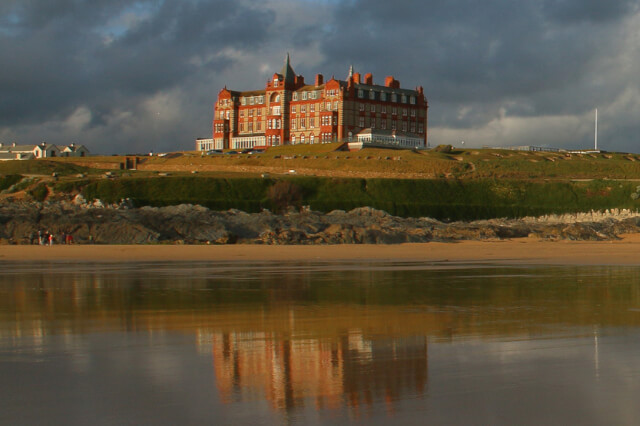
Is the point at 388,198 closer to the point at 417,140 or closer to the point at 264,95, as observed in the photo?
the point at 417,140

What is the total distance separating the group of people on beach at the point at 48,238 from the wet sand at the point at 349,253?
72.9 inches

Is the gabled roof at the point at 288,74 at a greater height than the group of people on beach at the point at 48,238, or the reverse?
the gabled roof at the point at 288,74

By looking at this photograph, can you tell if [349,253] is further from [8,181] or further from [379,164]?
[379,164]

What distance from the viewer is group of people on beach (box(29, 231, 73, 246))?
109 ft

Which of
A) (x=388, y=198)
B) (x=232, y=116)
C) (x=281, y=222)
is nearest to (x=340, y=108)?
(x=232, y=116)

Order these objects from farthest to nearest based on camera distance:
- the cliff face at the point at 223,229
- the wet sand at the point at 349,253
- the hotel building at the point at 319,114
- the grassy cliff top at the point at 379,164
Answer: the hotel building at the point at 319,114, the grassy cliff top at the point at 379,164, the cliff face at the point at 223,229, the wet sand at the point at 349,253

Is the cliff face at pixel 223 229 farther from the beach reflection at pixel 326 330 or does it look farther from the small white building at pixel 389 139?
the small white building at pixel 389 139

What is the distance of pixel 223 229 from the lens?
117 ft

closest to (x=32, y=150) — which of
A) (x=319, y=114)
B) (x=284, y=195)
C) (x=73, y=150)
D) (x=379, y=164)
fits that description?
(x=73, y=150)

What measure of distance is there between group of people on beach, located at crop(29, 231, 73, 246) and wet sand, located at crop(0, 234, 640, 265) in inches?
72.9

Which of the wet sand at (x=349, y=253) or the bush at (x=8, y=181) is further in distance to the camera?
the bush at (x=8, y=181)

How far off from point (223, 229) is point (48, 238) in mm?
7770

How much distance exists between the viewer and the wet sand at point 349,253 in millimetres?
26625

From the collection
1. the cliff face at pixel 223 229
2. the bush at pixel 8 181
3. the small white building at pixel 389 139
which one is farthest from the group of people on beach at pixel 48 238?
the small white building at pixel 389 139
